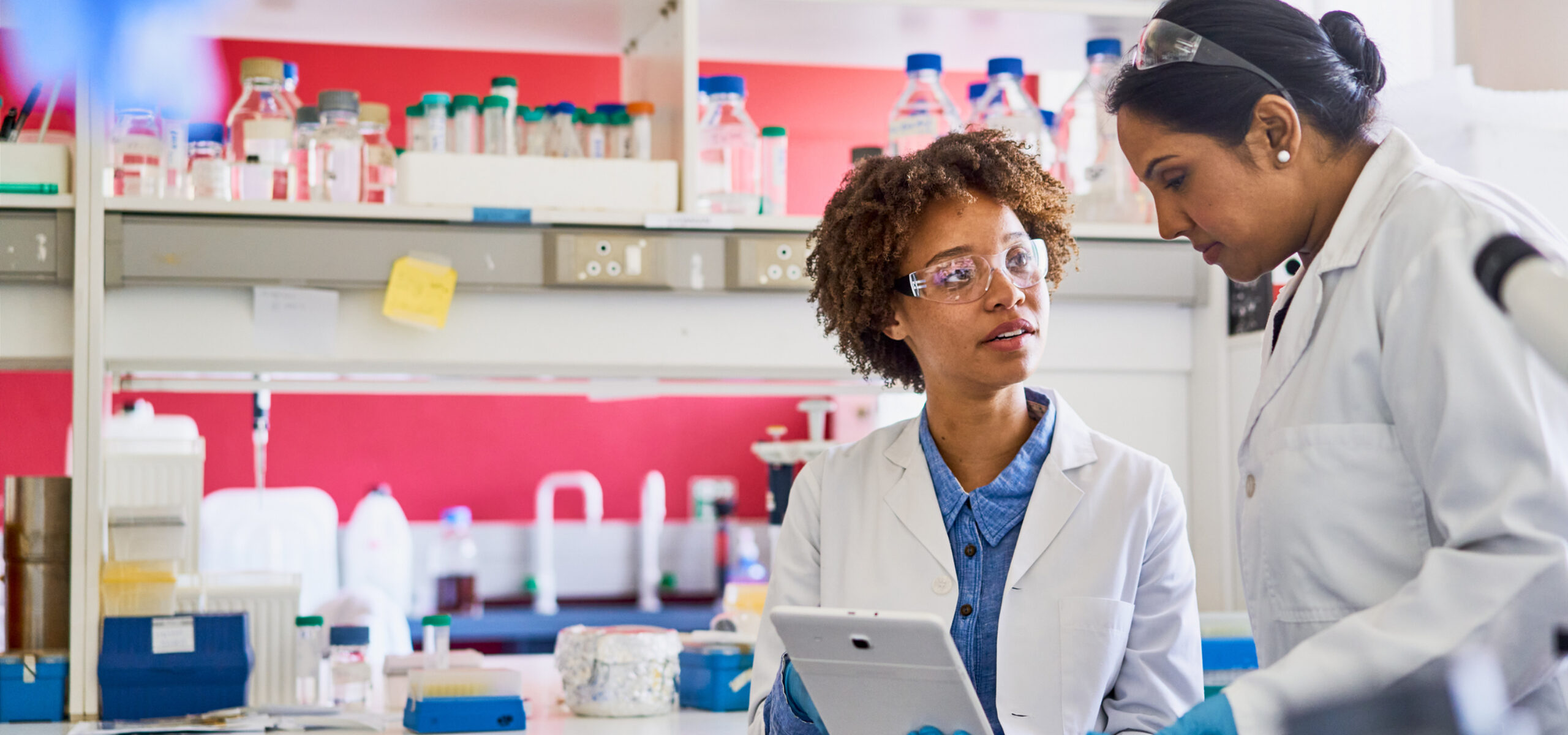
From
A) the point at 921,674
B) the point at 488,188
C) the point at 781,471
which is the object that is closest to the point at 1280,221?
the point at 921,674

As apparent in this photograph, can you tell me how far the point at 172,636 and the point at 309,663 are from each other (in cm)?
23

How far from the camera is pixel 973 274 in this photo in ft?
4.87

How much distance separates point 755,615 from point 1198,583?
79 centimetres

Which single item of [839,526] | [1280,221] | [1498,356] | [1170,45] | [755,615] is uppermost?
[1170,45]

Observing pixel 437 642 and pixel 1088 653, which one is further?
pixel 437 642

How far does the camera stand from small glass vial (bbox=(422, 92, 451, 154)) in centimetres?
212

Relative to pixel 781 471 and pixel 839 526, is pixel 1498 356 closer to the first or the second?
pixel 839 526

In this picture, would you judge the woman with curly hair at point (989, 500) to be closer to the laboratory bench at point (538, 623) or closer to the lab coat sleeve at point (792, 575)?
the lab coat sleeve at point (792, 575)

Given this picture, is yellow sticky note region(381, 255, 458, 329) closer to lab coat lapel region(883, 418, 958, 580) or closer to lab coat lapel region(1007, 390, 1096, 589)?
lab coat lapel region(883, 418, 958, 580)

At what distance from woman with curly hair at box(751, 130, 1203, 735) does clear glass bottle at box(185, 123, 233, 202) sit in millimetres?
1010

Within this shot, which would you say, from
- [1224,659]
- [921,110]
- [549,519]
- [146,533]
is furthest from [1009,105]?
[549,519]

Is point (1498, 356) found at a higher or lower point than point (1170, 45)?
lower

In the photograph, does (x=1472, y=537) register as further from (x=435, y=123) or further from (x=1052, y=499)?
(x=435, y=123)

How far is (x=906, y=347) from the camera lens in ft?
5.50
